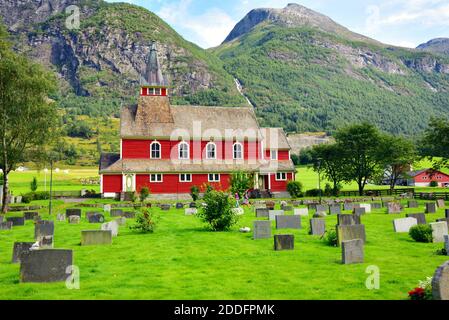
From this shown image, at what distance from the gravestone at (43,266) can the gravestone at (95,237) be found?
575cm

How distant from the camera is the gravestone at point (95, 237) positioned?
1739 cm

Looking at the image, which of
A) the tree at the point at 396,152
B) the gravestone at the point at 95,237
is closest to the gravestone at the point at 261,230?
the gravestone at the point at 95,237

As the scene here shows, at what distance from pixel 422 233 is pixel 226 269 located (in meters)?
9.24

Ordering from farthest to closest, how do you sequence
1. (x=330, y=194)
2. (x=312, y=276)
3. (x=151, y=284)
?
(x=330, y=194)
(x=312, y=276)
(x=151, y=284)

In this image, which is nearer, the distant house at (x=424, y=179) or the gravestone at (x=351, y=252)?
the gravestone at (x=351, y=252)

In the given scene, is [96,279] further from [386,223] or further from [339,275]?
[386,223]

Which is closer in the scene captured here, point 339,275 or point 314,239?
point 339,275

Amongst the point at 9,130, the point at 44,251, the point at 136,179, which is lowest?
the point at 44,251

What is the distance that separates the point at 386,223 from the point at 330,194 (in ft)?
100

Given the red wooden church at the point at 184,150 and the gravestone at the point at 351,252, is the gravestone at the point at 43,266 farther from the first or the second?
the red wooden church at the point at 184,150

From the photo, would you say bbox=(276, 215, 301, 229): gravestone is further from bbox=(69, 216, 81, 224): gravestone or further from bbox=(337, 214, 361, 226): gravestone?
bbox=(69, 216, 81, 224): gravestone

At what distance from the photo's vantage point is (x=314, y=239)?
1866 centimetres

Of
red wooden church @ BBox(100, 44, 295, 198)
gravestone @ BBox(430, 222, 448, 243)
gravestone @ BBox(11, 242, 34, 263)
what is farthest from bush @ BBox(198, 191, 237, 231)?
red wooden church @ BBox(100, 44, 295, 198)
